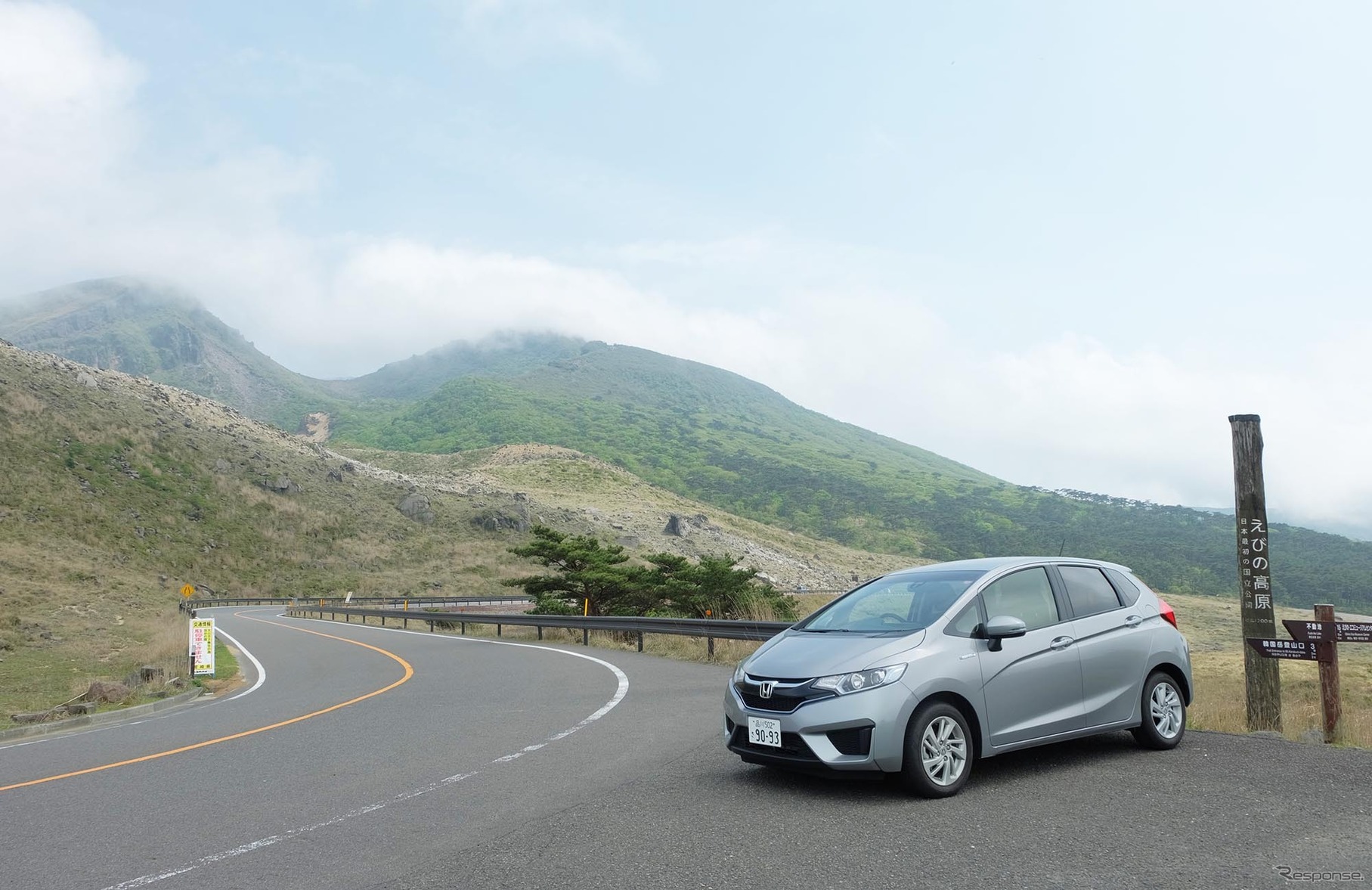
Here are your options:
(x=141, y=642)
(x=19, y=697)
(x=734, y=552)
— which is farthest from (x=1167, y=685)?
(x=734, y=552)

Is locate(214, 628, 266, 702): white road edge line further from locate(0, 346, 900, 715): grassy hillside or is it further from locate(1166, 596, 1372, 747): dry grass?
locate(1166, 596, 1372, 747): dry grass

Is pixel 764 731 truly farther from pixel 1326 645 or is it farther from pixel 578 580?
pixel 578 580

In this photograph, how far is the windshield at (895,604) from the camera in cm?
700

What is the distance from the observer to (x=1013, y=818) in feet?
19.1

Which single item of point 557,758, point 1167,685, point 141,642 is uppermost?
point 1167,685

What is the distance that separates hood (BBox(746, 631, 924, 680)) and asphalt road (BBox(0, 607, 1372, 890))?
2.85 ft

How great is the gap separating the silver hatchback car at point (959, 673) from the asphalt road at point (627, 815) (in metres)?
0.32

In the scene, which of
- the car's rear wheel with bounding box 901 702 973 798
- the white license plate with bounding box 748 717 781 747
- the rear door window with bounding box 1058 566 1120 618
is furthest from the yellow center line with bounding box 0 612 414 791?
the rear door window with bounding box 1058 566 1120 618

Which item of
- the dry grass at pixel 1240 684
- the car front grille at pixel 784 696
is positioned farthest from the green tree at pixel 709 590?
the car front grille at pixel 784 696

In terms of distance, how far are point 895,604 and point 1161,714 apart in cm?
258

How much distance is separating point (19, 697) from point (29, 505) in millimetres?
44095

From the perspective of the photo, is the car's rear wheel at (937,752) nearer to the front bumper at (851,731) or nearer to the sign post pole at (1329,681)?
the front bumper at (851,731)

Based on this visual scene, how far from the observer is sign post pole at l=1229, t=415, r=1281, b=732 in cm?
913

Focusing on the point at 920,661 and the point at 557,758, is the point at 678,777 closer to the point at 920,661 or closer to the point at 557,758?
the point at 557,758
